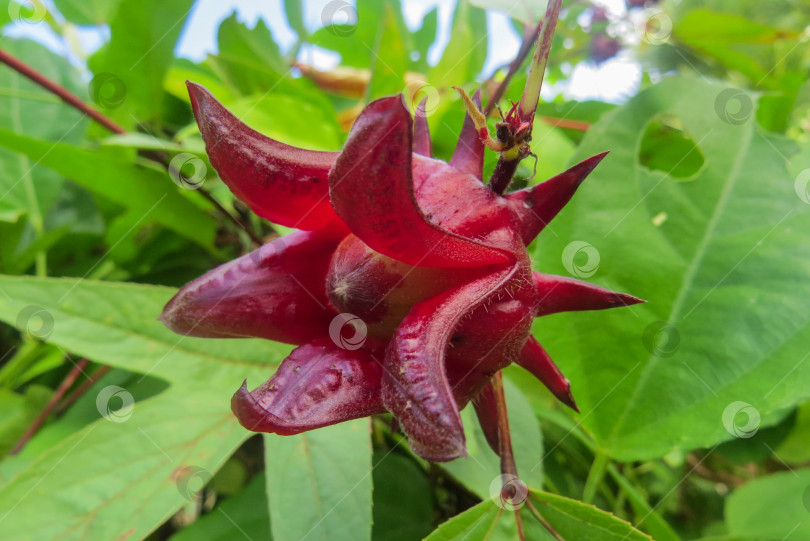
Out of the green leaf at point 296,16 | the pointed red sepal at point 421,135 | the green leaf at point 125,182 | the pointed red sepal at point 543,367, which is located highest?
the green leaf at point 296,16

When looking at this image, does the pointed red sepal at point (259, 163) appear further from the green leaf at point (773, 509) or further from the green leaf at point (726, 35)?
the green leaf at point (726, 35)

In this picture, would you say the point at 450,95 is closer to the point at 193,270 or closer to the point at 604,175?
the point at 604,175

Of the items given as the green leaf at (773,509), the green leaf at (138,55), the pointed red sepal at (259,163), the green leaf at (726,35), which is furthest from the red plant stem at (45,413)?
the green leaf at (726,35)

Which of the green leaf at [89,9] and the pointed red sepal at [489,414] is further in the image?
the green leaf at [89,9]

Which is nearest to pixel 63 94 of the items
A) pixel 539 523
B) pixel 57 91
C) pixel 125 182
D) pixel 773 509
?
pixel 57 91

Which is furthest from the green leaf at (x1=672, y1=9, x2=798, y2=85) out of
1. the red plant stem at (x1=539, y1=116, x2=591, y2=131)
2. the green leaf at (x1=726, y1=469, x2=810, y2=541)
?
the green leaf at (x1=726, y1=469, x2=810, y2=541)

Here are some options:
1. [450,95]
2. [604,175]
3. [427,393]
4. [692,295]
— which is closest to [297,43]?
[450,95]

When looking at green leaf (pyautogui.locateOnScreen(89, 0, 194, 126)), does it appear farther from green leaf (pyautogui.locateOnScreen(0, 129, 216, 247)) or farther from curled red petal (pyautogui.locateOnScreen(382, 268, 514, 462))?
curled red petal (pyautogui.locateOnScreen(382, 268, 514, 462))

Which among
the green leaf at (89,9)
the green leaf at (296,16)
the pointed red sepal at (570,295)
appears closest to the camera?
the pointed red sepal at (570,295)
